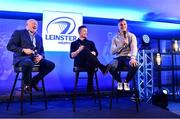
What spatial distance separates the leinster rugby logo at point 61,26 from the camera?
16.2 ft

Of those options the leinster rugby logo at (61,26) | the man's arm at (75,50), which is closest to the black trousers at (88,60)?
the man's arm at (75,50)

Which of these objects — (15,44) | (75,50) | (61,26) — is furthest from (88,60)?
(61,26)

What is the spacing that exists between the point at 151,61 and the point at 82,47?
2.28 meters

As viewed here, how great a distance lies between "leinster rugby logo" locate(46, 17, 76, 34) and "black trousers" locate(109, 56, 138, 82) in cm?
181

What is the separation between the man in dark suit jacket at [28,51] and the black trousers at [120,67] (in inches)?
31.7

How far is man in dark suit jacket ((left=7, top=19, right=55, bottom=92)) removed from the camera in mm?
3078

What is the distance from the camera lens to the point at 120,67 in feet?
11.3

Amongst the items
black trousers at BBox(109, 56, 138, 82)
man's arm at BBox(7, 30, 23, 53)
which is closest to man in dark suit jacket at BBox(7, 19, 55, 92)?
man's arm at BBox(7, 30, 23, 53)

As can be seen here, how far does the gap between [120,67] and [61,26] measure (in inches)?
78.5

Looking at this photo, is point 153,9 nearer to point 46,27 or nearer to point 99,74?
point 99,74

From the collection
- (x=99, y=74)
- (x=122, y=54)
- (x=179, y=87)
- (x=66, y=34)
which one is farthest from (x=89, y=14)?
(x=179, y=87)

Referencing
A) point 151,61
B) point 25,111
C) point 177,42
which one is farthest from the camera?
point 177,42

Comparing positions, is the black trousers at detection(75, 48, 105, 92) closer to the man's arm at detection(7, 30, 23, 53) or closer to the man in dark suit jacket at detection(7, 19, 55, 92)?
the man in dark suit jacket at detection(7, 19, 55, 92)

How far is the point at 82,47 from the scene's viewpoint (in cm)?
341
